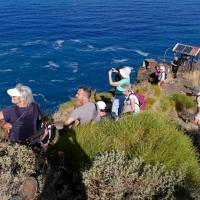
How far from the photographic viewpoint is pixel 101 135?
796 cm

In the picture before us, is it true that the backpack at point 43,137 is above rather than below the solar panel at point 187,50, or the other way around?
above

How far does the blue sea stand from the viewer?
50938mm

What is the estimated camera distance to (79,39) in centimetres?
6906

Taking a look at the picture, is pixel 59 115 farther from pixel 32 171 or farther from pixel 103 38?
pixel 103 38

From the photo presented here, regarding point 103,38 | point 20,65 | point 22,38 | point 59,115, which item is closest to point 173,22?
point 103,38

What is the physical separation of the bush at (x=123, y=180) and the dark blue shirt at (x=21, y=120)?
1.65 meters

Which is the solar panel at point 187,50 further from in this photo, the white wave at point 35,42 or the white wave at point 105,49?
the white wave at point 35,42

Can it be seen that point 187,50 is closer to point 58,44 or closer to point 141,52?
point 141,52

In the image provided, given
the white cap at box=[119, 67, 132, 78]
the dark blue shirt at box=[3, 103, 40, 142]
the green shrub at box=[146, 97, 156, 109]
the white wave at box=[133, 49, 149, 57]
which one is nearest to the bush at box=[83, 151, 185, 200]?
the dark blue shirt at box=[3, 103, 40, 142]

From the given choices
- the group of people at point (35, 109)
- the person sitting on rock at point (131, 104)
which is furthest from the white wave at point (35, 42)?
the person sitting on rock at point (131, 104)

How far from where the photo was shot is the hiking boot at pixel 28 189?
5603mm

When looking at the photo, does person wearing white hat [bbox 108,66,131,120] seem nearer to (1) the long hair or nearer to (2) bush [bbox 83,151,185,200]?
(1) the long hair

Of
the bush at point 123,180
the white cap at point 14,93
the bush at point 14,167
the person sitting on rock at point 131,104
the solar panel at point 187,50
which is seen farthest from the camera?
the solar panel at point 187,50

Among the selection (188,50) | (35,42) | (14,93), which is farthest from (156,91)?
(35,42)
